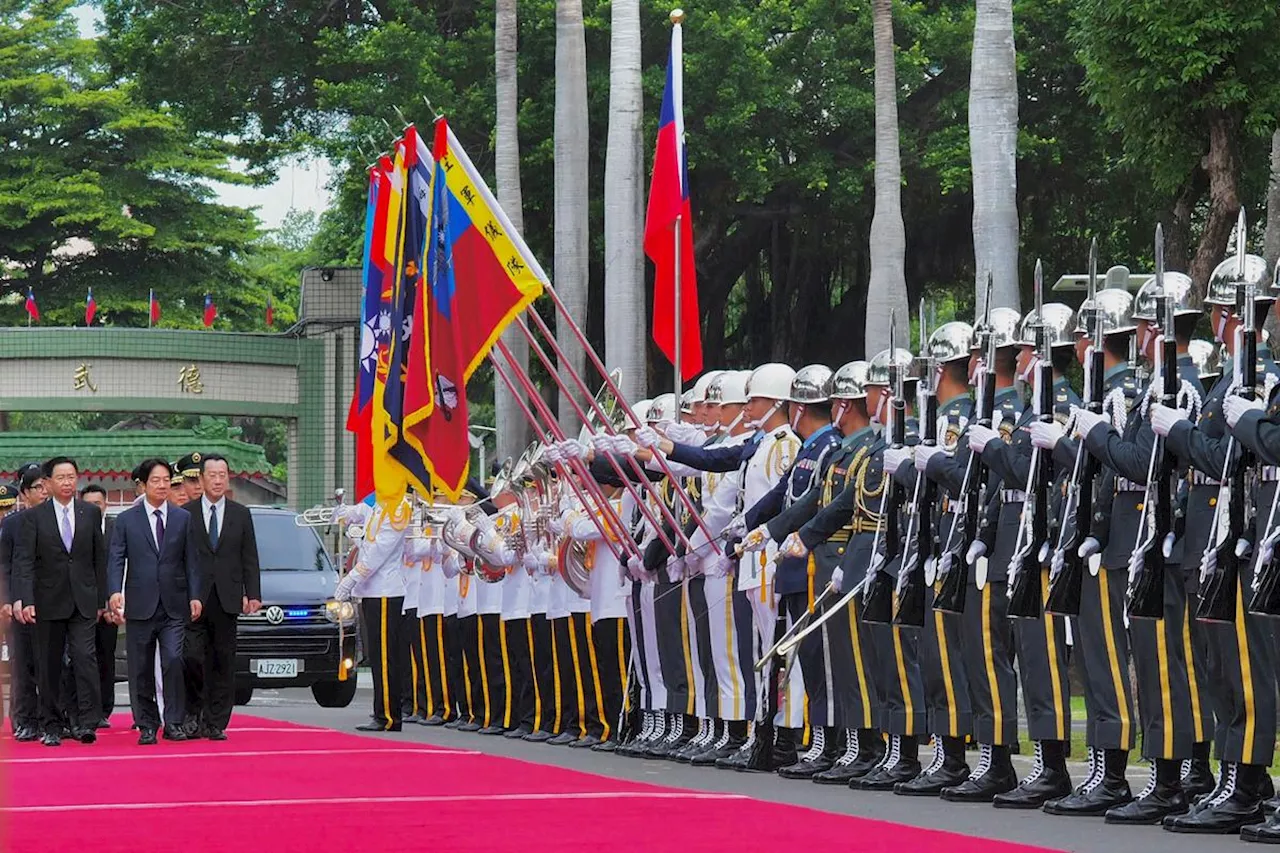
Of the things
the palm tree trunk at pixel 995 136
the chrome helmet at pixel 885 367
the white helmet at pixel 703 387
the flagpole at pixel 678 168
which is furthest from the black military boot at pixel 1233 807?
the palm tree trunk at pixel 995 136

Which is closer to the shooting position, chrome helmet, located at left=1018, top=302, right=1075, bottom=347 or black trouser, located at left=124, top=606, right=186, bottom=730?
chrome helmet, located at left=1018, top=302, right=1075, bottom=347

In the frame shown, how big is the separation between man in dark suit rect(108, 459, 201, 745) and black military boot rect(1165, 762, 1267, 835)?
7.82 m

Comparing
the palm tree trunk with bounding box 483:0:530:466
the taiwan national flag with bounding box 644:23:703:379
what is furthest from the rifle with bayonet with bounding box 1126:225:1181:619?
the palm tree trunk with bounding box 483:0:530:466

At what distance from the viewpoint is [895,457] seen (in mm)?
10477

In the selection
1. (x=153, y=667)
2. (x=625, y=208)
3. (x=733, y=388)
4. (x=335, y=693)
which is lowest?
(x=335, y=693)

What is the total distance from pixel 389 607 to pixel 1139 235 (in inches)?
724

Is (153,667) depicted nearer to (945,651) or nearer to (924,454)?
(945,651)

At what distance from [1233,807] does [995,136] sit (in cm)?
1109

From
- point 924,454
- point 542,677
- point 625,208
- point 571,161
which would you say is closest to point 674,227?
point 542,677

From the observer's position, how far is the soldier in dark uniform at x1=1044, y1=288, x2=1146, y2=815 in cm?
920

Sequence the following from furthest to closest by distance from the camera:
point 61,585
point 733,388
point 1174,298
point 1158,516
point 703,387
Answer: point 61,585 → point 703,387 → point 733,388 → point 1174,298 → point 1158,516

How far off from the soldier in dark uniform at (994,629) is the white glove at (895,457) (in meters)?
0.51

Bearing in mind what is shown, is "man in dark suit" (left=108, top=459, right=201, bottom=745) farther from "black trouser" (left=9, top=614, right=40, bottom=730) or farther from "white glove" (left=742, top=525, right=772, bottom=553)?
"white glove" (left=742, top=525, right=772, bottom=553)

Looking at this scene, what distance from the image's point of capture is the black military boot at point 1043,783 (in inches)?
382
